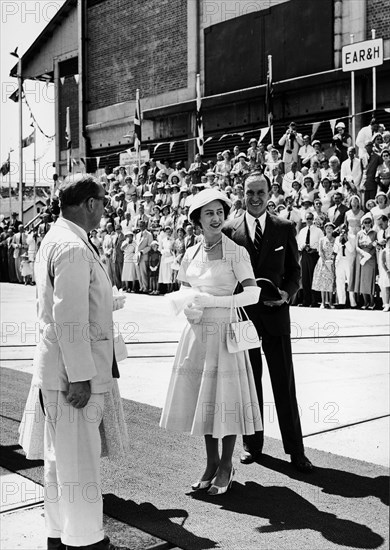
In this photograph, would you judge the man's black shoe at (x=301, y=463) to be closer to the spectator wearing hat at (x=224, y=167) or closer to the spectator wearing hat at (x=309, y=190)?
the spectator wearing hat at (x=309, y=190)

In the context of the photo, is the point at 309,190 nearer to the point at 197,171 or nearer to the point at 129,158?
the point at 197,171

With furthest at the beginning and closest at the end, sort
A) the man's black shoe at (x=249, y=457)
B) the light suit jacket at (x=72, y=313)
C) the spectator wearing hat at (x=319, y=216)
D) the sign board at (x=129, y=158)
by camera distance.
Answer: the sign board at (x=129, y=158), the spectator wearing hat at (x=319, y=216), the man's black shoe at (x=249, y=457), the light suit jacket at (x=72, y=313)

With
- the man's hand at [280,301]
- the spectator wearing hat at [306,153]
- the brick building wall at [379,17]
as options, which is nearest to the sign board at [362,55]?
the brick building wall at [379,17]

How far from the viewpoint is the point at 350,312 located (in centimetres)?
1346

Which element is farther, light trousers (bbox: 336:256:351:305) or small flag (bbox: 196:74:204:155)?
small flag (bbox: 196:74:204:155)

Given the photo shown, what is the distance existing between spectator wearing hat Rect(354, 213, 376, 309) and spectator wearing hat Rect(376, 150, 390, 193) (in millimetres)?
1066

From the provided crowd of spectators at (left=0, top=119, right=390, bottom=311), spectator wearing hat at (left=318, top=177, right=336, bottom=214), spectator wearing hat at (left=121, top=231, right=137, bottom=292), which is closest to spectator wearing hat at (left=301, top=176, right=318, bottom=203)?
crowd of spectators at (left=0, top=119, right=390, bottom=311)

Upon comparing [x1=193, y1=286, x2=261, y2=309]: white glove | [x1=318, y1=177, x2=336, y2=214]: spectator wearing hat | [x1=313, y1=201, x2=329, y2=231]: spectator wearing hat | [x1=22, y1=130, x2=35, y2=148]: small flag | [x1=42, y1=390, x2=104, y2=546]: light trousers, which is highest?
[x1=22, y1=130, x2=35, y2=148]: small flag

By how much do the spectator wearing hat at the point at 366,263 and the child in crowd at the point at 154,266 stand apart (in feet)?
20.0

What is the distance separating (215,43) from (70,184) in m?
23.5

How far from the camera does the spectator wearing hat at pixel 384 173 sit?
48.4ft

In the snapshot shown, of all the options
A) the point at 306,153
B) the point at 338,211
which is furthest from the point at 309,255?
the point at 306,153

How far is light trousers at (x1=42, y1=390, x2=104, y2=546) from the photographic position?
3.19 m

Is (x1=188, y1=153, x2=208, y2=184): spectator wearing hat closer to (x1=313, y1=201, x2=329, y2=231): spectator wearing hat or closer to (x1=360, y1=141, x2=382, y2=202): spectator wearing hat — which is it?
(x1=313, y1=201, x2=329, y2=231): spectator wearing hat
